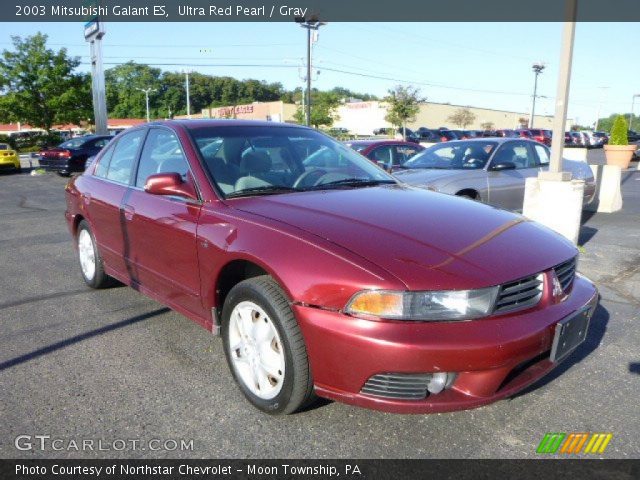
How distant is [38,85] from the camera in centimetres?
3534

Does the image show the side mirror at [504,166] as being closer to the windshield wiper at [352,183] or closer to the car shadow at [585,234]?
the car shadow at [585,234]

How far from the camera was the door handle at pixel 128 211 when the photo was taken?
3746 mm

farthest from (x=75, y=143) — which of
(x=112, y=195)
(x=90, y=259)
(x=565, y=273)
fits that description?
(x=565, y=273)

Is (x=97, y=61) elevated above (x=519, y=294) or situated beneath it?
elevated above

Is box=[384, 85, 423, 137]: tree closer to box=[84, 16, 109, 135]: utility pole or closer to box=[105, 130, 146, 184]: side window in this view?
box=[84, 16, 109, 135]: utility pole

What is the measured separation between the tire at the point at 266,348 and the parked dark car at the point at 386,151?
6976mm

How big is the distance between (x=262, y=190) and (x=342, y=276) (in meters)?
1.12

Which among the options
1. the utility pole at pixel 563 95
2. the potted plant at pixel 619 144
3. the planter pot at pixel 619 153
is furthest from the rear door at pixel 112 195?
the potted plant at pixel 619 144

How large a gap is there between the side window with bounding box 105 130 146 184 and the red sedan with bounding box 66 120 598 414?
377 mm

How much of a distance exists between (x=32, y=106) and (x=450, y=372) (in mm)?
40112

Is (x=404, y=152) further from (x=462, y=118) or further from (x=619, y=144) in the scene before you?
(x=462, y=118)

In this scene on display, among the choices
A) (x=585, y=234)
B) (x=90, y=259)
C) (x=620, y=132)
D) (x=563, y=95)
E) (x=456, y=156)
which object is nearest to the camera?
(x=90, y=259)

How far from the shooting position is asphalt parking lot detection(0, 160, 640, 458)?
2.45 m

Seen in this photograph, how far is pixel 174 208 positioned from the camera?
3.28 m
